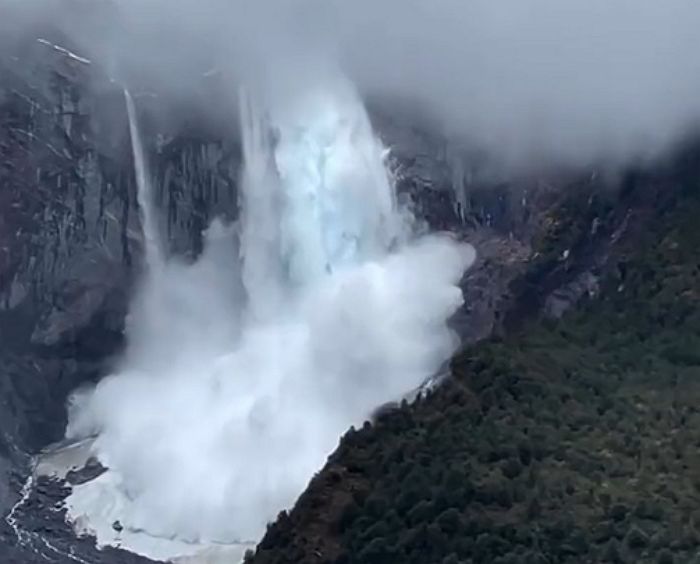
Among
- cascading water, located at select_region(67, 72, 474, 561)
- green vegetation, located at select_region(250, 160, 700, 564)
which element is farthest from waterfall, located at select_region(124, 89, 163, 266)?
green vegetation, located at select_region(250, 160, 700, 564)

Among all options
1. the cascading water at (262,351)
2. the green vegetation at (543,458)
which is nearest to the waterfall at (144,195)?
the cascading water at (262,351)

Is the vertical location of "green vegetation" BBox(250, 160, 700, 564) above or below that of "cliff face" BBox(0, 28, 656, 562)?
below

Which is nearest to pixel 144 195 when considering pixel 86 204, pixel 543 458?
pixel 86 204

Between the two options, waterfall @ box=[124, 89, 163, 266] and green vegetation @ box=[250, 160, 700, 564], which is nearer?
green vegetation @ box=[250, 160, 700, 564]

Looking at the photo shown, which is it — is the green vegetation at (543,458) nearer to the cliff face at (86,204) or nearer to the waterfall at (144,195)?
the cliff face at (86,204)

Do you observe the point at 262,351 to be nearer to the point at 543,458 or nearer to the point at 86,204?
the point at 86,204

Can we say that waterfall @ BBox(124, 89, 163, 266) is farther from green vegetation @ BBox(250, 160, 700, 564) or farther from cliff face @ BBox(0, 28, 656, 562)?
green vegetation @ BBox(250, 160, 700, 564)

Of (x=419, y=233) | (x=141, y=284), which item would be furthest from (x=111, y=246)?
(x=419, y=233)

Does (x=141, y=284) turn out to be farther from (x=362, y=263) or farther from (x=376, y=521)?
(x=376, y=521)
